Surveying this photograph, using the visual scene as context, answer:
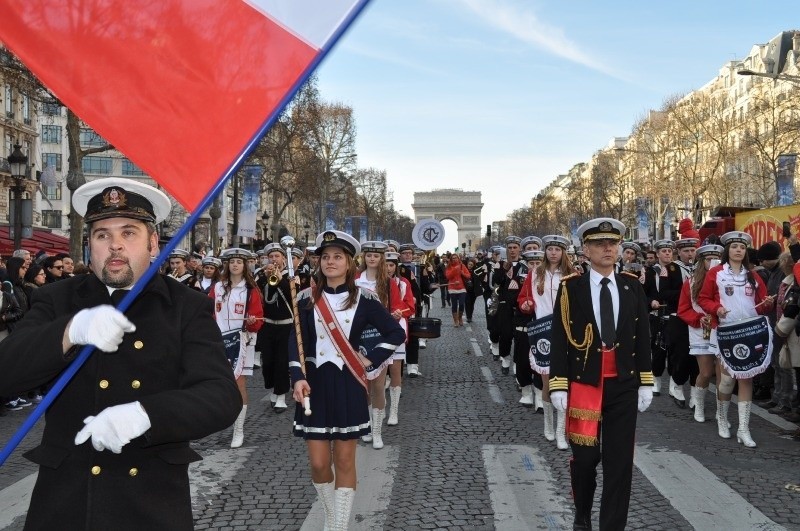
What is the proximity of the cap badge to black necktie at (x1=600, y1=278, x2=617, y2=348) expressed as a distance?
3.14 m

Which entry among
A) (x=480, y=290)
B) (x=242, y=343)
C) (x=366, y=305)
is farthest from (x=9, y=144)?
(x=366, y=305)

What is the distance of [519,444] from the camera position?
7688 mm

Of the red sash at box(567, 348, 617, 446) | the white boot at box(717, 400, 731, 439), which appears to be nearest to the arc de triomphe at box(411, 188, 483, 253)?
the white boot at box(717, 400, 731, 439)

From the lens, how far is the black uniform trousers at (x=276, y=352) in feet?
31.7

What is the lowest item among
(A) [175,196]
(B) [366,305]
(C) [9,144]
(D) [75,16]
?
(B) [366,305]

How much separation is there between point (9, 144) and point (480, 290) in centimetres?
3593

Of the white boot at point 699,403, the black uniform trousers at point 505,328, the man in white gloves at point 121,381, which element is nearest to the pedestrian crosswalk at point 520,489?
the white boot at point 699,403

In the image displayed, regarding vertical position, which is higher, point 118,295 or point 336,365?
point 118,295

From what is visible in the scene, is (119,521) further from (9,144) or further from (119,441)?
(9,144)

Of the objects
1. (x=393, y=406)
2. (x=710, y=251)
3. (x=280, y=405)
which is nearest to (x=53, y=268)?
(x=280, y=405)

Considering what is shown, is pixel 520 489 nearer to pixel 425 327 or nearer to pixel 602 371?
pixel 602 371

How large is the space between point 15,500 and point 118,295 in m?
4.17

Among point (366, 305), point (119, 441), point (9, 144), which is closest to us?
point (119, 441)

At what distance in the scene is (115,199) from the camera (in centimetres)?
247
